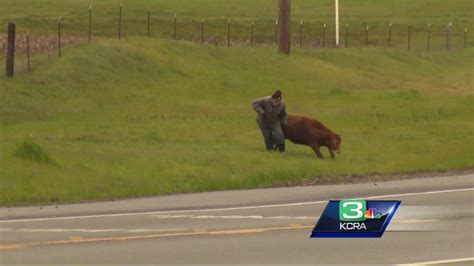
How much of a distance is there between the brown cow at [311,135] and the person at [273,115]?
0.59 feet

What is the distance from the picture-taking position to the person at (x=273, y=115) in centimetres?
2411

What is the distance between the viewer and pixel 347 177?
2277cm

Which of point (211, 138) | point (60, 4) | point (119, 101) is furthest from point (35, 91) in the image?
point (60, 4)

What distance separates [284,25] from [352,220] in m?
27.8

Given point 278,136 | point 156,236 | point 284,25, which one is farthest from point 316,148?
point 284,25

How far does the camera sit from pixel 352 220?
15016mm

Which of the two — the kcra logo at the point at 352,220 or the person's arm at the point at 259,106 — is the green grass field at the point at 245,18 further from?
the kcra logo at the point at 352,220

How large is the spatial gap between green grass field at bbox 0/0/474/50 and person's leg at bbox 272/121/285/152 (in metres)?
31.3

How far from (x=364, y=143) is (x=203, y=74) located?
38.2ft

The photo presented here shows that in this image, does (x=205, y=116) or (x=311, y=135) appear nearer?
(x=311, y=135)

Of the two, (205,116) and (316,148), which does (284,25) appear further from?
(316,148)

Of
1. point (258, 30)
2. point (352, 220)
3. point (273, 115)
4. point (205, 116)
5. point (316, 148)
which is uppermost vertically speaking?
point (352, 220)

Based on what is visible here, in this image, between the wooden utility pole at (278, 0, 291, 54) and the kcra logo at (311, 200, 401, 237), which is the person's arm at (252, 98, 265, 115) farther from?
the wooden utility pole at (278, 0, 291, 54)

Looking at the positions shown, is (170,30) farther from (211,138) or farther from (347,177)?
(347,177)
